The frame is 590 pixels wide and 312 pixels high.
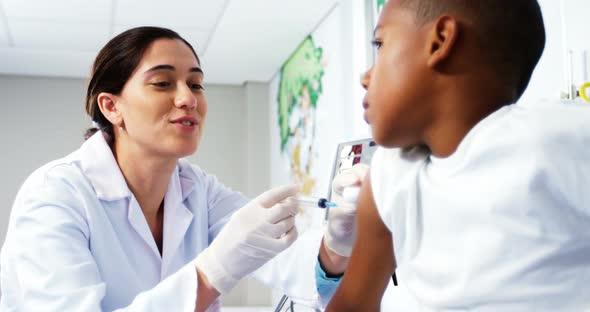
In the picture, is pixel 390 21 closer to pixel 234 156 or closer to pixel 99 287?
pixel 99 287

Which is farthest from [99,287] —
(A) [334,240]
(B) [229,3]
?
(B) [229,3]

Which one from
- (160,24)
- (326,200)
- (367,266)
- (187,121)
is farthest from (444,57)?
(160,24)

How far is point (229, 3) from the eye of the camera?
432cm

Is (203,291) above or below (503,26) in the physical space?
below

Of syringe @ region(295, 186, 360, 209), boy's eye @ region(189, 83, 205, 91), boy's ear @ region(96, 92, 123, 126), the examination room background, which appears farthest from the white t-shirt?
the examination room background

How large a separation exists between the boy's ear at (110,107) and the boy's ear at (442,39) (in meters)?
1.31

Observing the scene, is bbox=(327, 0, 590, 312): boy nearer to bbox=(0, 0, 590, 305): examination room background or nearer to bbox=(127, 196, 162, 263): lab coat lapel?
bbox=(127, 196, 162, 263): lab coat lapel

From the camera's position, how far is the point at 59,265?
4.44ft

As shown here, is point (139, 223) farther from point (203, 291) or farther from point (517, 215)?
point (517, 215)

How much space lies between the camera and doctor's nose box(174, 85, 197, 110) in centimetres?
173

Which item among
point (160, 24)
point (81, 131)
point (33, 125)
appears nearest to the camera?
point (160, 24)

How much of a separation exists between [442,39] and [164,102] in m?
1.17

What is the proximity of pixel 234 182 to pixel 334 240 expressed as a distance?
5.51 m

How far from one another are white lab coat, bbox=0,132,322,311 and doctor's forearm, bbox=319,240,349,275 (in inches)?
5.0
